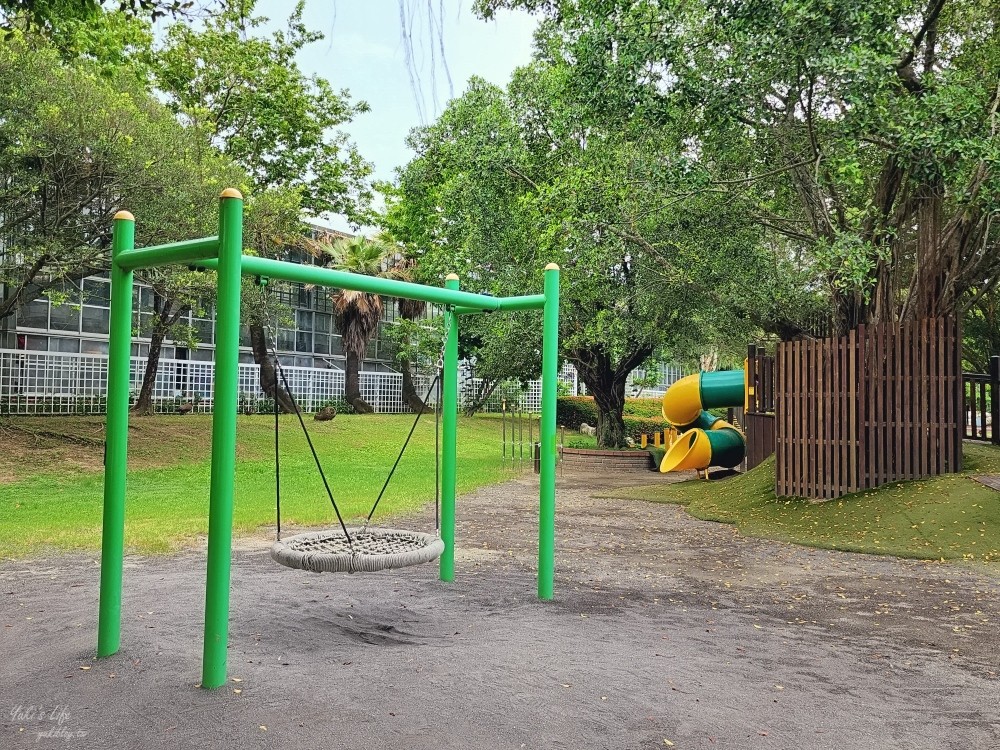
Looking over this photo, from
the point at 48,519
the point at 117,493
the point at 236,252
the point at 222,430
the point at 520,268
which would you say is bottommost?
the point at 48,519

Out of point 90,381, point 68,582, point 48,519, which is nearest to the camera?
point 68,582

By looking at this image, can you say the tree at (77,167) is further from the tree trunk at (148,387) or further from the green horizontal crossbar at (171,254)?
the green horizontal crossbar at (171,254)

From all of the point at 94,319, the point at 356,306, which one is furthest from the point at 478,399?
the point at 94,319

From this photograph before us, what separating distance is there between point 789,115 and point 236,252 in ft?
25.9

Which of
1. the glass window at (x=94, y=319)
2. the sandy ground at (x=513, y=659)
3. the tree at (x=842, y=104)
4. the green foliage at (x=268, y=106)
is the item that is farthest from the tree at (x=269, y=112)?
the sandy ground at (x=513, y=659)

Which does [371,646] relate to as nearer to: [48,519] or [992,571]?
[992,571]

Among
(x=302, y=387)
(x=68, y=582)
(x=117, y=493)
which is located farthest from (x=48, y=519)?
(x=302, y=387)

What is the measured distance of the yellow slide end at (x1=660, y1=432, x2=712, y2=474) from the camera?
14.6m

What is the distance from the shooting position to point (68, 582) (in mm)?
5473

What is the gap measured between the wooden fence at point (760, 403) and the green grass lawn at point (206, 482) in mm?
4457

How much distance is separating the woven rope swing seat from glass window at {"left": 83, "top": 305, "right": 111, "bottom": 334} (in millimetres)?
16565

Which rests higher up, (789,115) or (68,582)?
(789,115)

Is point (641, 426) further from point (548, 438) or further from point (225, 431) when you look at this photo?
point (225, 431)

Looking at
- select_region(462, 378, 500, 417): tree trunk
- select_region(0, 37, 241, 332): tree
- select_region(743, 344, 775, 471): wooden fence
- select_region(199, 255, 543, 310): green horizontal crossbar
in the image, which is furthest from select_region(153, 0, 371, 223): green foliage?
select_region(199, 255, 543, 310): green horizontal crossbar
